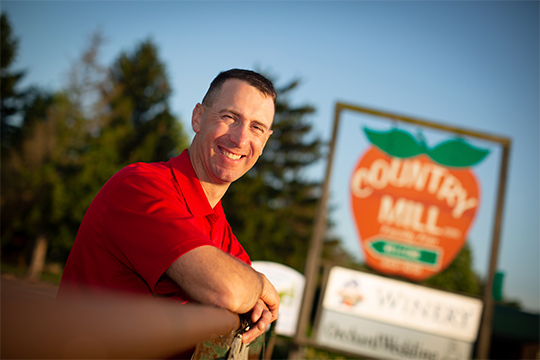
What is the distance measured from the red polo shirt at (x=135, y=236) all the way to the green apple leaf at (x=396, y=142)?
18.1 ft

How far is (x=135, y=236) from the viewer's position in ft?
3.74

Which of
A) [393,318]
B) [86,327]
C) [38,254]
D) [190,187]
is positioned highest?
[190,187]

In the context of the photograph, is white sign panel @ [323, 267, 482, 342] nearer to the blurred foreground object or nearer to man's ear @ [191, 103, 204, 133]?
man's ear @ [191, 103, 204, 133]

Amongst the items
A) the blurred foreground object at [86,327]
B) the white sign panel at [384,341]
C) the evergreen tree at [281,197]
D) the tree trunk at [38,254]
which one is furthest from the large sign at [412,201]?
the tree trunk at [38,254]

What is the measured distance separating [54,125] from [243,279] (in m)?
26.0

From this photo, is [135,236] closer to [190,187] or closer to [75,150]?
[190,187]

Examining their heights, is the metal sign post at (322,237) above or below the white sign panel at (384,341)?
above

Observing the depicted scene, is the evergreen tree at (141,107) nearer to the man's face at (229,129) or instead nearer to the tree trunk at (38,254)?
the tree trunk at (38,254)

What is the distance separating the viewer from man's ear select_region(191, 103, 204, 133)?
1903 millimetres

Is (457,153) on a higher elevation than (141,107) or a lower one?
lower

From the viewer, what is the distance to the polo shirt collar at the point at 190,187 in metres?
1.50

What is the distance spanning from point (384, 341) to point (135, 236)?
5.50 meters

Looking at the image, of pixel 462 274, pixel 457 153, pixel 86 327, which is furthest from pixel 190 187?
pixel 462 274

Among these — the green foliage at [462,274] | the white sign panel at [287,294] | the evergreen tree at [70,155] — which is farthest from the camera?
the green foliage at [462,274]
